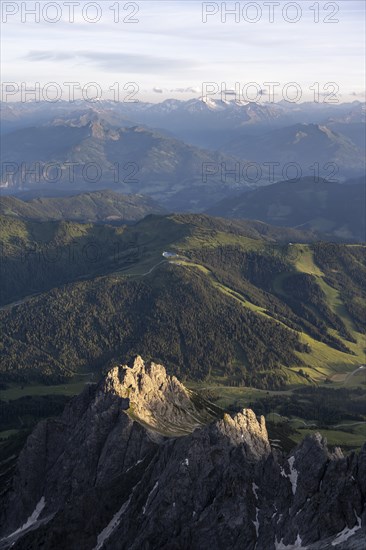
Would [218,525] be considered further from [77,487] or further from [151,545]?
[77,487]

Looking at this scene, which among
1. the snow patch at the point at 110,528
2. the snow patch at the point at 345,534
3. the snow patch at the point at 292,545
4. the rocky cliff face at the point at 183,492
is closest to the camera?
the snow patch at the point at 345,534

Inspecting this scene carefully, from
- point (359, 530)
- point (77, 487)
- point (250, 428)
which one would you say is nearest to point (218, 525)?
point (359, 530)

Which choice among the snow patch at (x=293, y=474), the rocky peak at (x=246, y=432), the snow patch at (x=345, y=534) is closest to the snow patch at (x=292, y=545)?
the snow patch at (x=345, y=534)

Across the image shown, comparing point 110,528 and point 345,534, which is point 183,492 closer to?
point 110,528

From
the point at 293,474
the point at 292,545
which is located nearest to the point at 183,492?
the point at 293,474

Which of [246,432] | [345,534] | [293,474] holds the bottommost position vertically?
[246,432]

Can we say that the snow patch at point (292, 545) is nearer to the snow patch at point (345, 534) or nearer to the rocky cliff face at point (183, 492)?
the rocky cliff face at point (183, 492)
